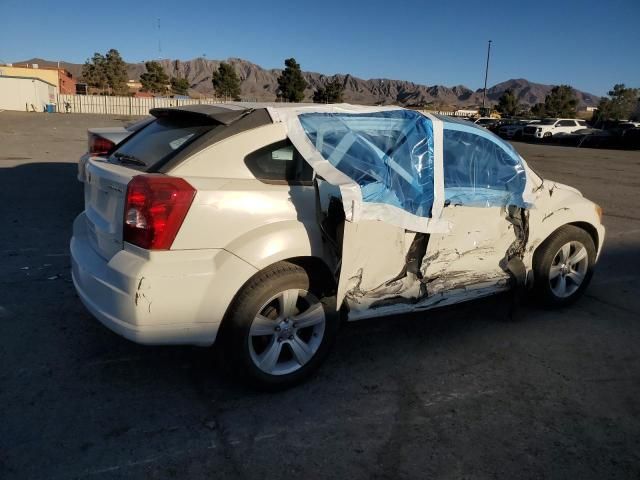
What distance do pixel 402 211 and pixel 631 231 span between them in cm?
624

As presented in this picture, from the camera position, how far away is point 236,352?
2.81 meters

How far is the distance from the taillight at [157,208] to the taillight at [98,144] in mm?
4070

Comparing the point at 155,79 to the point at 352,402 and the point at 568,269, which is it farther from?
the point at 352,402

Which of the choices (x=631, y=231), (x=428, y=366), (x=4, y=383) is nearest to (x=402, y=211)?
(x=428, y=366)

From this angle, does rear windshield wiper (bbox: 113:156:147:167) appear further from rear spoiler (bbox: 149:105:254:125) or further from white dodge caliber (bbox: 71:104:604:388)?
rear spoiler (bbox: 149:105:254:125)

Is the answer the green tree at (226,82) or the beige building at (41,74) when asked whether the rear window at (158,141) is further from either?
the green tree at (226,82)

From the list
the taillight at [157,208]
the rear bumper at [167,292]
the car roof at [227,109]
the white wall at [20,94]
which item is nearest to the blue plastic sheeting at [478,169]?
the car roof at [227,109]

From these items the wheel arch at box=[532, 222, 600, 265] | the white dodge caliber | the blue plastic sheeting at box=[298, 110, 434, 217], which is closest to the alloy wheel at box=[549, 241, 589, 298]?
the wheel arch at box=[532, 222, 600, 265]

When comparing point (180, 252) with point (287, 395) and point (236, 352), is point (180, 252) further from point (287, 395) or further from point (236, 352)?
point (287, 395)

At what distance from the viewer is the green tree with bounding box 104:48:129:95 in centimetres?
7238

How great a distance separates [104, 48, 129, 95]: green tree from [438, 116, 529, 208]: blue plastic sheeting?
76917mm

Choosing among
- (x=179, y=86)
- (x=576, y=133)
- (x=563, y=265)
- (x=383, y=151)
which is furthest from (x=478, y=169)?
(x=179, y=86)

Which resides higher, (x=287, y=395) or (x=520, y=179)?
(x=520, y=179)

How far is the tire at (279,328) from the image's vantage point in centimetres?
278
